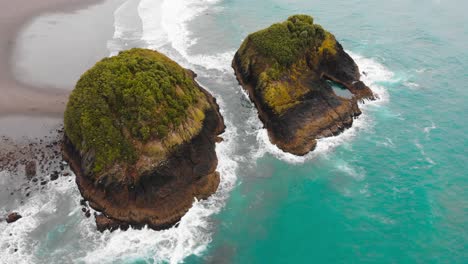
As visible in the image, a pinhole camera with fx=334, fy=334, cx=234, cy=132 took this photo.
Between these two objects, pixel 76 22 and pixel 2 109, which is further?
pixel 76 22

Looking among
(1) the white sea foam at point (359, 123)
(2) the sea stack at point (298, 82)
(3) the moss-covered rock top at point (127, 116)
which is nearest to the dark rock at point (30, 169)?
(3) the moss-covered rock top at point (127, 116)

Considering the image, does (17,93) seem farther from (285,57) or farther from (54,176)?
(285,57)

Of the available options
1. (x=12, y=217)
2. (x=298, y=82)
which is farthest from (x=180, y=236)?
(x=298, y=82)

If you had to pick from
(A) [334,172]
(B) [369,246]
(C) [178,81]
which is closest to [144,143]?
(C) [178,81]

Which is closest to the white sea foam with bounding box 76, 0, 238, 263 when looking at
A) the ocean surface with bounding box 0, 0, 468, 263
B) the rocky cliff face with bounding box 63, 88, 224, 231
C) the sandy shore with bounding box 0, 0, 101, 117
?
the ocean surface with bounding box 0, 0, 468, 263

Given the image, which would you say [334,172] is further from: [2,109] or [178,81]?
[2,109]

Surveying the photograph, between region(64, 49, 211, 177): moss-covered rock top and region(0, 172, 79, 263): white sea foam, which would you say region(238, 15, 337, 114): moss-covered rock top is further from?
region(0, 172, 79, 263): white sea foam
